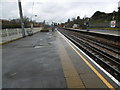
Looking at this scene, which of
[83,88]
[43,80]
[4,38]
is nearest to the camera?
[83,88]

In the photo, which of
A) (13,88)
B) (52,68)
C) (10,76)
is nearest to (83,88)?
(52,68)

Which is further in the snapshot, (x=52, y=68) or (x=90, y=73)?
(x=52, y=68)

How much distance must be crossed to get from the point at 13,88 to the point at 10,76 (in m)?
0.96

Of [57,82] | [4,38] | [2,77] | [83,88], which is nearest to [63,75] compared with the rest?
[57,82]

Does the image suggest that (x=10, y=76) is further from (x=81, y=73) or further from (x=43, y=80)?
(x=81, y=73)

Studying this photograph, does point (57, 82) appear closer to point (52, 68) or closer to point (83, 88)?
point (83, 88)

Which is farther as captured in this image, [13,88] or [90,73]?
[90,73]

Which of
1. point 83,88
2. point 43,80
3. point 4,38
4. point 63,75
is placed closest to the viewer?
point 83,88

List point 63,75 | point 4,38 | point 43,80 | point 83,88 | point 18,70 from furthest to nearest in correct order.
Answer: point 4,38 → point 18,70 → point 63,75 → point 43,80 → point 83,88

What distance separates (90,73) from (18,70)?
3080mm

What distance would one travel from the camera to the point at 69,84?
344 centimetres

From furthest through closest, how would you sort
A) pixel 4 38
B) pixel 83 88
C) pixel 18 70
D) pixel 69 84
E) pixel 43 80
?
pixel 4 38
pixel 18 70
pixel 43 80
pixel 69 84
pixel 83 88

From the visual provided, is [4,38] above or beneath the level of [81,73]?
above

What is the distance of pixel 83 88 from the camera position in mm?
3234
